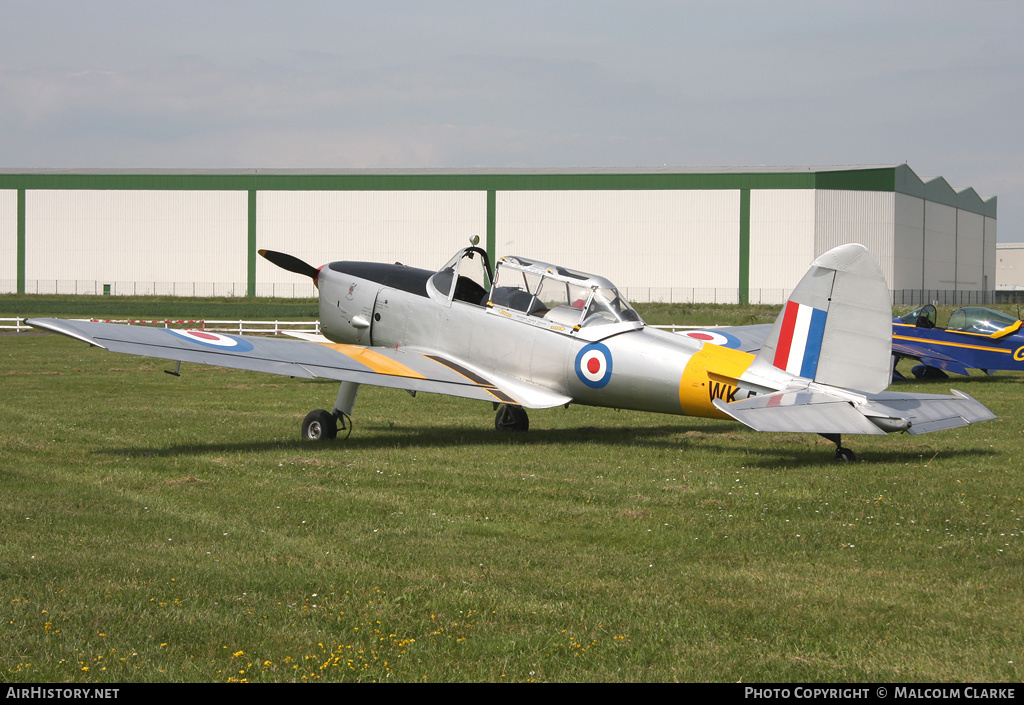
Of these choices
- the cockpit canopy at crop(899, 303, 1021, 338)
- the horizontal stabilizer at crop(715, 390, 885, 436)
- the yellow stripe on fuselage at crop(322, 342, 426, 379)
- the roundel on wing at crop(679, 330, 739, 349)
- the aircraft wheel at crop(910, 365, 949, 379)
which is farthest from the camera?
the aircraft wheel at crop(910, 365, 949, 379)

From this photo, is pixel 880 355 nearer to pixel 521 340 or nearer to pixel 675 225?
pixel 521 340

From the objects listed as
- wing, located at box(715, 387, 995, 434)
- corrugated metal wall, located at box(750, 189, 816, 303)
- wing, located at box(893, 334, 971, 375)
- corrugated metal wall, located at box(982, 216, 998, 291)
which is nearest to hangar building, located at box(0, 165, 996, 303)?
corrugated metal wall, located at box(750, 189, 816, 303)

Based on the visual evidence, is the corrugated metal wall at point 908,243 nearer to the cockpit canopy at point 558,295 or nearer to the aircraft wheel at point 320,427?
the cockpit canopy at point 558,295

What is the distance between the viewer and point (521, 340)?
12.6 metres

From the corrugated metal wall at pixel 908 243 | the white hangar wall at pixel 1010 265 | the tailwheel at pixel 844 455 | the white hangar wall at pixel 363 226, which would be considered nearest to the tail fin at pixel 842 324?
the tailwheel at pixel 844 455

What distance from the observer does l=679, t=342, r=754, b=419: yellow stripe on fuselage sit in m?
10.9

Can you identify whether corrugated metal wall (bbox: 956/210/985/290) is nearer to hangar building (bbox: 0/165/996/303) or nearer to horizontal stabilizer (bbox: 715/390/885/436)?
hangar building (bbox: 0/165/996/303)

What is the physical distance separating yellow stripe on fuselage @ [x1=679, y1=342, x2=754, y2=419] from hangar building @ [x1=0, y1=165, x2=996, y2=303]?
1665 inches

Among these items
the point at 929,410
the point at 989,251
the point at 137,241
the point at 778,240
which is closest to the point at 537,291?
the point at 929,410

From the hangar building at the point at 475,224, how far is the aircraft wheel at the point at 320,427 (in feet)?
136

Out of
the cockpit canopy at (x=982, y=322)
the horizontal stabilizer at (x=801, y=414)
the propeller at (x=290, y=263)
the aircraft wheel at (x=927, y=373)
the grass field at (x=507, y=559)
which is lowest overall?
the grass field at (x=507, y=559)

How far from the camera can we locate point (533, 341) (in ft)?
41.0

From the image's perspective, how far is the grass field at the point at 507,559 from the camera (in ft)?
Answer: 16.0
